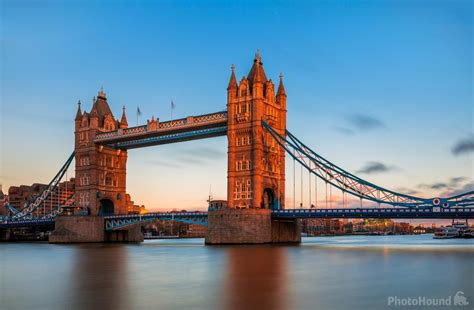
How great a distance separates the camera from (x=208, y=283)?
28812 mm

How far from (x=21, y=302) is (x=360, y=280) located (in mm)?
16979

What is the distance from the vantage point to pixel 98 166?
9356 cm

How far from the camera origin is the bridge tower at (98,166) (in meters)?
93.5

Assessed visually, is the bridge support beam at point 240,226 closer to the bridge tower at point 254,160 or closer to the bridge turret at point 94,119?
the bridge tower at point 254,160

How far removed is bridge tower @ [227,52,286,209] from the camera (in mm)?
73750

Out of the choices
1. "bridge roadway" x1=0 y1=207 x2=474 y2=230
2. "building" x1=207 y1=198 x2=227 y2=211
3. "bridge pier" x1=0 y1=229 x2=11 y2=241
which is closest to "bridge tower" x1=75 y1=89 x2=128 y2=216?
"bridge roadway" x1=0 y1=207 x2=474 y2=230

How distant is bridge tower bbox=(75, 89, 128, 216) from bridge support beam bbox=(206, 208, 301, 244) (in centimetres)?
2946

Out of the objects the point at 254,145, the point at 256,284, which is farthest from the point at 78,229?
the point at 256,284

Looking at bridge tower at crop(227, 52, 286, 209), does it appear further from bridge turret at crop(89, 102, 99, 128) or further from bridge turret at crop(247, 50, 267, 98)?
bridge turret at crop(89, 102, 99, 128)

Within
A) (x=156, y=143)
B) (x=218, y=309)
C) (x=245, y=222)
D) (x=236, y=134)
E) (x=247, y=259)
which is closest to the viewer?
(x=218, y=309)

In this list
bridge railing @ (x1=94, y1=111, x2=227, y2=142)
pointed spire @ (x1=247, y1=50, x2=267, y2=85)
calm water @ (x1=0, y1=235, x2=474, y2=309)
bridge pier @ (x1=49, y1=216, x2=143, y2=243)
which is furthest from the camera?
bridge pier @ (x1=49, y1=216, x2=143, y2=243)

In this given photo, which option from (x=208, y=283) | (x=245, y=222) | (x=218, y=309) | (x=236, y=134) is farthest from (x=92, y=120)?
(x=218, y=309)

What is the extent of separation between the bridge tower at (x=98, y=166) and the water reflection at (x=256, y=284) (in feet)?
183

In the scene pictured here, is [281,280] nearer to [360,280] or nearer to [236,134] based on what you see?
[360,280]
